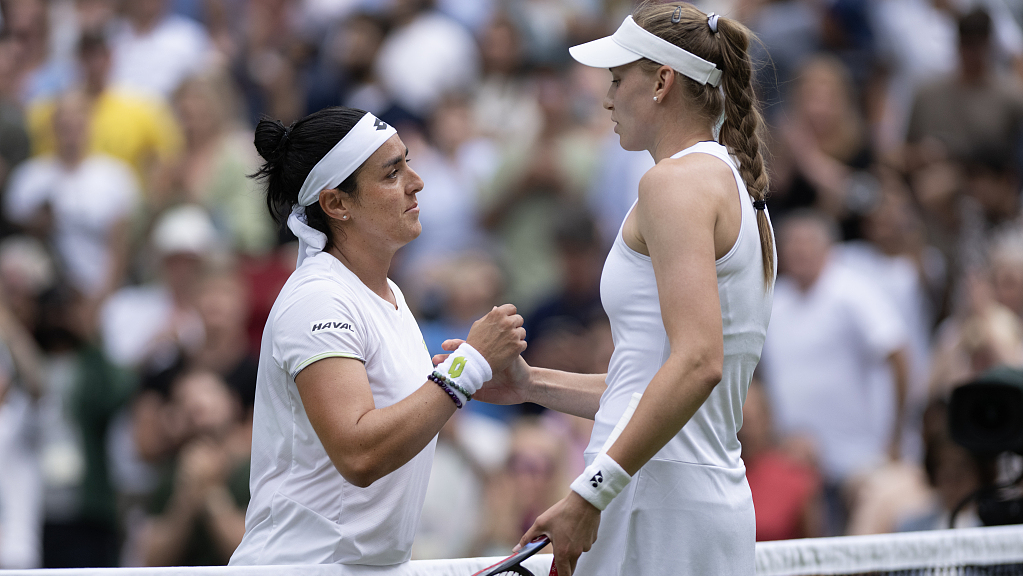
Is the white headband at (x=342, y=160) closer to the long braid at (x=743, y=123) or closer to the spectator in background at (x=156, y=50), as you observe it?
the long braid at (x=743, y=123)

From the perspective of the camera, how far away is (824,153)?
7281 mm

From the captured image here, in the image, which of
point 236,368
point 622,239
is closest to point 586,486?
point 622,239

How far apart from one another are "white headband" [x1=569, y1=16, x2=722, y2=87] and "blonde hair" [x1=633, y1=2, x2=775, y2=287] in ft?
0.06

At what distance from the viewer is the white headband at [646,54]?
2467mm

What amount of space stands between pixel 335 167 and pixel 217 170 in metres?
4.91

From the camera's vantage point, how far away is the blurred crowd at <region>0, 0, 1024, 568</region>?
5.74m

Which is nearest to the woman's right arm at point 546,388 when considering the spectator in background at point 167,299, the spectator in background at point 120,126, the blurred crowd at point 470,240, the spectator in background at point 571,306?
the blurred crowd at point 470,240

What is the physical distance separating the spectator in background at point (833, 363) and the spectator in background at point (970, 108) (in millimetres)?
1627

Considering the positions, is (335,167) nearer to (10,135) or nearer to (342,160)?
(342,160)

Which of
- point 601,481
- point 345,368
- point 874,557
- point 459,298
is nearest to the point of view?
point 601,481

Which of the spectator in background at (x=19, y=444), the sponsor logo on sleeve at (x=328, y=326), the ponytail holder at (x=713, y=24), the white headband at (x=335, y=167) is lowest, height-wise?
the spectator in background at (x=19, y=444)

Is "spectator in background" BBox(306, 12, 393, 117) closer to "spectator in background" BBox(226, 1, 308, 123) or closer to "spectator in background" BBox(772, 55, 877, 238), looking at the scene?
"spectator in background" BBox(226, 1, 308, 123)

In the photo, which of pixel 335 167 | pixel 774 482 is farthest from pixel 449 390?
pixel 774 482

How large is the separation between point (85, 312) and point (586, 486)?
4949mm
